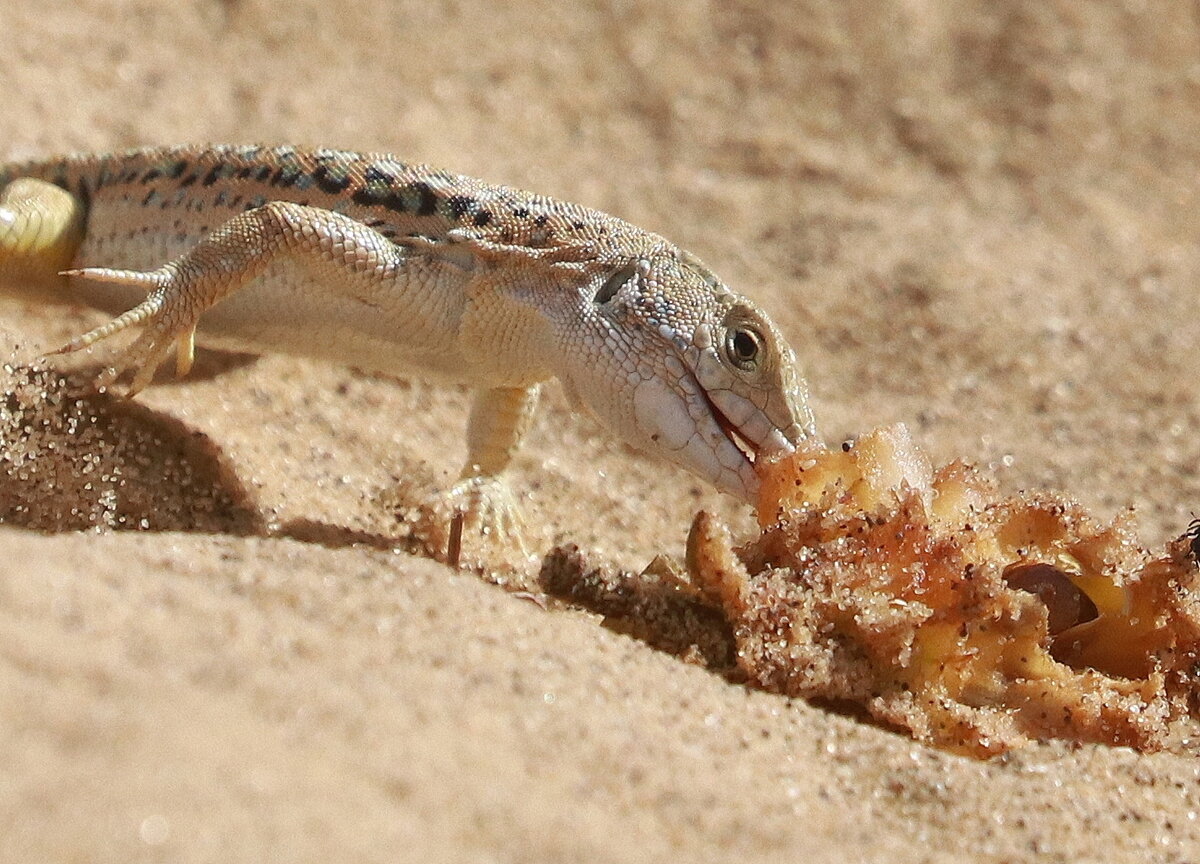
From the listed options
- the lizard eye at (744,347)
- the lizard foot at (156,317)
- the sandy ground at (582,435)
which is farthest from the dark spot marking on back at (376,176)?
the lizard eye at (744,347)

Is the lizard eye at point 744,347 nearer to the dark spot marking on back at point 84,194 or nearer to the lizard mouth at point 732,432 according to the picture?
the lizard mouth at point 732,432

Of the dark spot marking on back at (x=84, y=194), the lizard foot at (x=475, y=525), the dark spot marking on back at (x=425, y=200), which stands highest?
the dark spot marking on back at (x=425, y=200)

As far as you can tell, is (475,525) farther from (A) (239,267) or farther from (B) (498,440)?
(A) (239,267)

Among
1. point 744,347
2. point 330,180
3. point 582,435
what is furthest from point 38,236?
point 744,347

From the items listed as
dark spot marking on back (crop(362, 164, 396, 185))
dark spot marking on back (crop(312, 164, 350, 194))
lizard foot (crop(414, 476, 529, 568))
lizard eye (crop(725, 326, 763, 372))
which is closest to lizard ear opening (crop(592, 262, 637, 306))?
lizard eye (crop(725, 326, 763, 372))

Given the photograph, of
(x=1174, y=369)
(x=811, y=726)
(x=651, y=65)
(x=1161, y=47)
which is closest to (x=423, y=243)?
(x=811, y=726)

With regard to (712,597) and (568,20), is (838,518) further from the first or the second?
(568,20)
